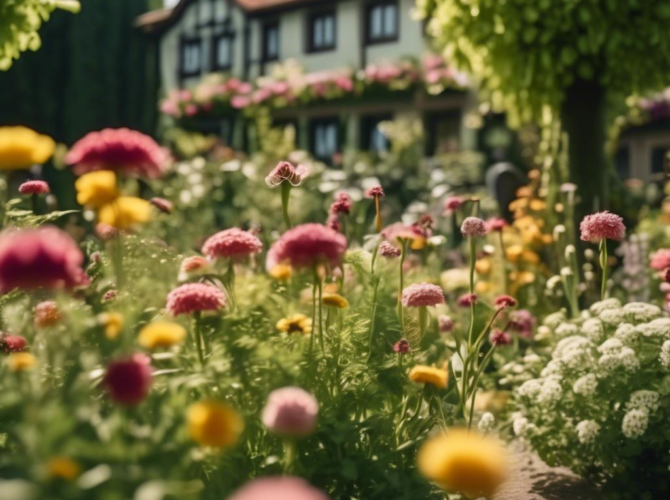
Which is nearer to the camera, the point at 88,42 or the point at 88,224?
the point at 88,224

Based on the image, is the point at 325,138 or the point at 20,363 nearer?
the point at 20,363

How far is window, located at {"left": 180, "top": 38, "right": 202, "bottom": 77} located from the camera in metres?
21.9

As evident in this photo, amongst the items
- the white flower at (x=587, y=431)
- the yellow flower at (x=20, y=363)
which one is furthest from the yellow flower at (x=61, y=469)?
the white flower at (x=587, y=431)

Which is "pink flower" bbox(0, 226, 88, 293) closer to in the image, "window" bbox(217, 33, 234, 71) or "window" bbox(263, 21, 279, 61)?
"window" bbox(263, 21, 279, 61)

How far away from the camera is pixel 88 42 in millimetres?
19625

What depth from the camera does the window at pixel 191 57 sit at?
21.9m

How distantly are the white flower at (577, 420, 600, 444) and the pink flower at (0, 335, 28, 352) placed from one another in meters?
1.98

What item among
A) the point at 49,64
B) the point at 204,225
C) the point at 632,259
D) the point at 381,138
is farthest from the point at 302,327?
the point at 49,64

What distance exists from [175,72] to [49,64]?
372 cm

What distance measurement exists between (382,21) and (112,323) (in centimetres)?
1733

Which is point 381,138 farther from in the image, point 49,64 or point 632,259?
point 632,259

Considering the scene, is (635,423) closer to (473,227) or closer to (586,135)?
(473,227)

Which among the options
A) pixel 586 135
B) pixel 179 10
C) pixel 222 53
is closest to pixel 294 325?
pixel 586 135

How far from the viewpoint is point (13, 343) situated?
2.65 metres
